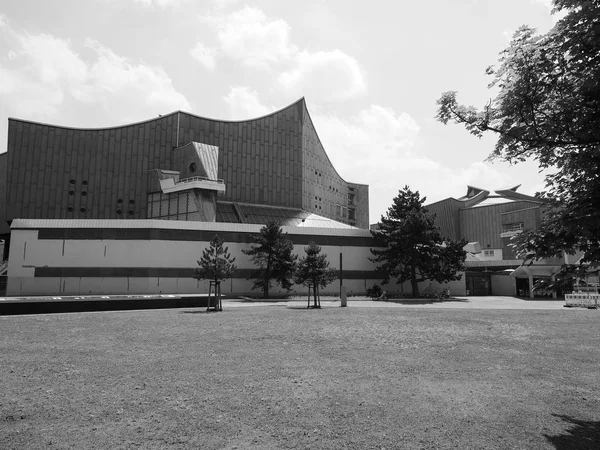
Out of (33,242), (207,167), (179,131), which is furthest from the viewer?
(179,131)

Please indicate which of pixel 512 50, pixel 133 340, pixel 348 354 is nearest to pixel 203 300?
pixel 133 340

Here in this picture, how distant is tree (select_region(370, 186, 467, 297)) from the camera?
48.2 metres

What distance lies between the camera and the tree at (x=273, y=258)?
46938 millimetres

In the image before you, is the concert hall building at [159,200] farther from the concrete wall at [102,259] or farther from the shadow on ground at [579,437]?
the shadow on ground at [579,437]

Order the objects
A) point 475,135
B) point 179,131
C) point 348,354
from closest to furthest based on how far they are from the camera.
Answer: point 475,135
point 348,354
point 179,131

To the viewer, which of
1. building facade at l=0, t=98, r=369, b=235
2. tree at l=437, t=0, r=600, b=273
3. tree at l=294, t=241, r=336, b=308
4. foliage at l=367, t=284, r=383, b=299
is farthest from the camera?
building facade at l=0, t=98, r=369, b=235

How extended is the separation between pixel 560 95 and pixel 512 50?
1084 mm

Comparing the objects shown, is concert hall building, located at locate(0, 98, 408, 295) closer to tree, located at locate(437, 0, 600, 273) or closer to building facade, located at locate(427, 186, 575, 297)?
building facade, located at locate(427, 186, 575, 297)

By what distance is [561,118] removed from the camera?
7.34m

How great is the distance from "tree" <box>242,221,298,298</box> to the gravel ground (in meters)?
29.4

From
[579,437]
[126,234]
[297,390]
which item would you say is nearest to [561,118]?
[579,437]

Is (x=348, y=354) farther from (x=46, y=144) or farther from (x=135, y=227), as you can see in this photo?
(x=46, y=144)

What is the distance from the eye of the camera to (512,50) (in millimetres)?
7449

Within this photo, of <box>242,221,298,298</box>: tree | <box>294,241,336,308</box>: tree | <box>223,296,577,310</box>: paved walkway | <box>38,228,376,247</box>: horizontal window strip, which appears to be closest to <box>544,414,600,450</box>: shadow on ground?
<box>223,296,577,310</box>: paved walkway
